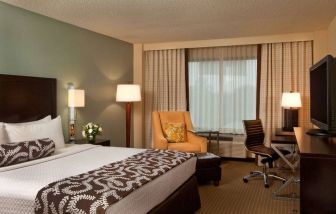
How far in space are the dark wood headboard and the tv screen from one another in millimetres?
3376

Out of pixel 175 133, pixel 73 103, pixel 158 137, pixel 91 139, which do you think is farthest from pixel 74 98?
pixel 175 133

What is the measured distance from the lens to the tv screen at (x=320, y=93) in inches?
95.6

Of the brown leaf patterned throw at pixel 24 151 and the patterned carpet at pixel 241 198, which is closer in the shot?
the brown leaf patterned throw at pixel 24 151

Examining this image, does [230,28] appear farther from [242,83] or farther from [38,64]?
[38,64]

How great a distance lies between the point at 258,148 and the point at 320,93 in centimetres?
217

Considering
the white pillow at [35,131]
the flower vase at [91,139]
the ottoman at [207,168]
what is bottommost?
the ottoman at [207,168]

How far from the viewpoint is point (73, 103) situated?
14.7 feet

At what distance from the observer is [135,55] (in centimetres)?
662

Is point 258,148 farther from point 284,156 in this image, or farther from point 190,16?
point 190,16

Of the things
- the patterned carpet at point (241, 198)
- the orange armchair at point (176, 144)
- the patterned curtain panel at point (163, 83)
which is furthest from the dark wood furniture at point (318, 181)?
the patterned curtain panel at point (163, 83)

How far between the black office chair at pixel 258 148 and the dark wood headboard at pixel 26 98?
9.51 feet

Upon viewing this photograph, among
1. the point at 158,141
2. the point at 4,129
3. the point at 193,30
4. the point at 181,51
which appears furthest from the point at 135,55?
the point at 4,129

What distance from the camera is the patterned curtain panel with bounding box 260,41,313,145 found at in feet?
18.4

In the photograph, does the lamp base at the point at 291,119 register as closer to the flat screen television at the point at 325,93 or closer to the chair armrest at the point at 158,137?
the chair armrest at the point at 158,137
